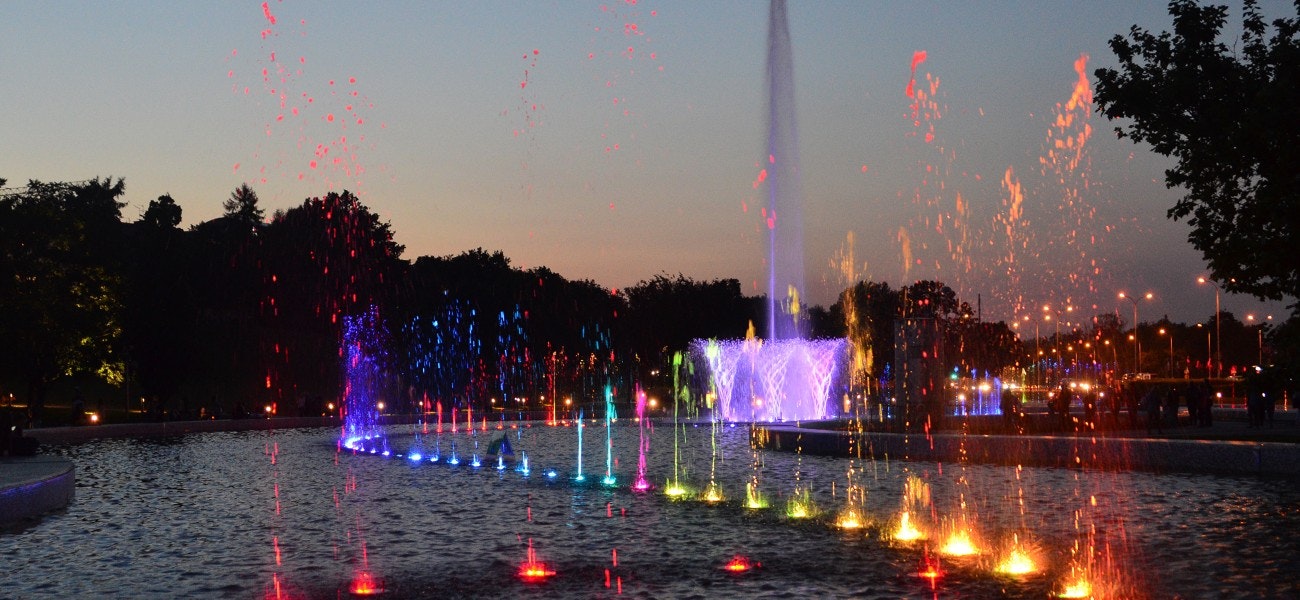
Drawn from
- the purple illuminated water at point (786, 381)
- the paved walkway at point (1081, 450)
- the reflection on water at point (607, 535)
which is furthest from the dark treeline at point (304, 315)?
the reflection on water at point (607, 535)

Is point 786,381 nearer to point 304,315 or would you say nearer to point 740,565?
point 304,315

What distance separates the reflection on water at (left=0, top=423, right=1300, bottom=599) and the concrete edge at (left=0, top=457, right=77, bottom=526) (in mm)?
384

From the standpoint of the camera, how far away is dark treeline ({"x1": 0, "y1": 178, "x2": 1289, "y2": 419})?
45.8 meters

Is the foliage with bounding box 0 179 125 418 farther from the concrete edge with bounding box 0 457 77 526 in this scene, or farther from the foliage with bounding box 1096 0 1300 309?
the foliage with bounding box 1096 0 1300 309

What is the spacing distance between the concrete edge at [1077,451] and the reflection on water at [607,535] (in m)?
1.62

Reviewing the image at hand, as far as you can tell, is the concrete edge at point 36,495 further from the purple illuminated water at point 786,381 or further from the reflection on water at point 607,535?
the purple illuminated water at point 786,381

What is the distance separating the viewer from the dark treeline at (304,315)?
45.8m

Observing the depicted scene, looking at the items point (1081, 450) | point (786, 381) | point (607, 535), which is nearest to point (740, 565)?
point (607, 535)

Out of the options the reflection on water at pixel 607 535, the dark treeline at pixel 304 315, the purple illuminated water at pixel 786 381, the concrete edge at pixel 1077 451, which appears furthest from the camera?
the purple illuminated water at pixel 786 381

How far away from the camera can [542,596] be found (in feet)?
30.8

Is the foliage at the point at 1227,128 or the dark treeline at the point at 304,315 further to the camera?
the dark treeline at the point at 304,315

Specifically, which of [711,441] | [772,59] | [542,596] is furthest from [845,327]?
[542,596]

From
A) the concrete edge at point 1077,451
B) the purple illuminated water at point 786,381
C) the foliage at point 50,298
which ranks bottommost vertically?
the concrete edge at point 1077,451

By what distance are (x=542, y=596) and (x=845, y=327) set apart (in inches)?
3585
